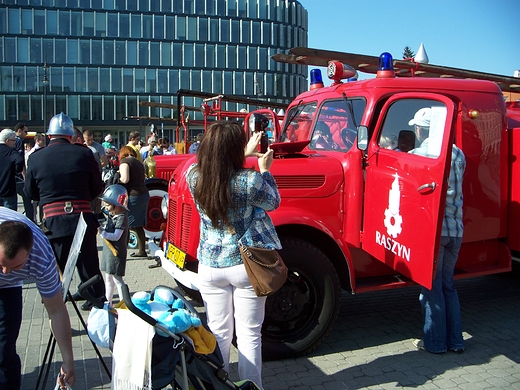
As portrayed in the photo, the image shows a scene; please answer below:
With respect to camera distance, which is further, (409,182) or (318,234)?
(318,234)

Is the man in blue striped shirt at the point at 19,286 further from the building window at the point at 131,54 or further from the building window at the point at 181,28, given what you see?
the building window at the point at 181,28

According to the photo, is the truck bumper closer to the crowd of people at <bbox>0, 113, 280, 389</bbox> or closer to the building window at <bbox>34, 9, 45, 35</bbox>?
the crowd of people at <bbox>0, 113, 280, 389</bbox>

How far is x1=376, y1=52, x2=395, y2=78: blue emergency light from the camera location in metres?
5.32

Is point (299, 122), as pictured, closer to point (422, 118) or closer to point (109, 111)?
point (422, 118)

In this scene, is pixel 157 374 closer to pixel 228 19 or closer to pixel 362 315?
pixel 362 315

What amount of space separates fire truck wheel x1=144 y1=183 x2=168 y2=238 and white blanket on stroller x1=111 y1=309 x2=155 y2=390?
6.83m

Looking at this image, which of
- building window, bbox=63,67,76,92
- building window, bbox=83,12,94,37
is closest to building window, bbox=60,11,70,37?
building window, bbox=83,12,94,37

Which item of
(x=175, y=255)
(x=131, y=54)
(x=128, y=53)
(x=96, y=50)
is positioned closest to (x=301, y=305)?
(x=175, y=255)

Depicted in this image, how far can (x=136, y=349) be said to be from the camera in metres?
2.86

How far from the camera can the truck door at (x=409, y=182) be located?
13.6ft

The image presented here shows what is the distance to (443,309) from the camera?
15.7ft

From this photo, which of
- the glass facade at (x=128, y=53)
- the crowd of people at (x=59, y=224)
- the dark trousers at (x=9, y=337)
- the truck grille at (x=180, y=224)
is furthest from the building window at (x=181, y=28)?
the dark trousers at (x=9, y=337)

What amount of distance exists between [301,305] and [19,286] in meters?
2.34

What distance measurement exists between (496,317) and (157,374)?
4325 mm
